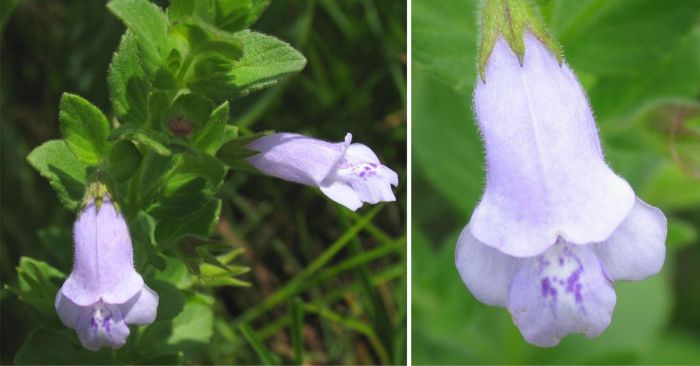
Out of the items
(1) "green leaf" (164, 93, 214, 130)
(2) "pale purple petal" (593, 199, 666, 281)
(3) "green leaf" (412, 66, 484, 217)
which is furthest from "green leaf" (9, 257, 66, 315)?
(3) "green leaf" (412, 66, 484, 217)

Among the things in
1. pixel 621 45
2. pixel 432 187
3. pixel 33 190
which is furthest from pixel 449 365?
pixel 33 190

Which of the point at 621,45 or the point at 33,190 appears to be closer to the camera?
the point at 621,45

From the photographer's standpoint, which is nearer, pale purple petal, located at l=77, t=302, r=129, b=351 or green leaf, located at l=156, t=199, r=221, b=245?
pale purple petal, located at l=77, t=302, r=129, b=351

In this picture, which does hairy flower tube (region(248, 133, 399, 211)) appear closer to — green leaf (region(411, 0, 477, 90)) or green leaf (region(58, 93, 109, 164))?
green leaf (region(58, 93, 109, 164))

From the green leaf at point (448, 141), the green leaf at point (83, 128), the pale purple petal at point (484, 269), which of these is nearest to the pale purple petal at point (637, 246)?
the pale purple petal at point (484, 269)

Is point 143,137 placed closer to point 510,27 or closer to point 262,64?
point 262,64

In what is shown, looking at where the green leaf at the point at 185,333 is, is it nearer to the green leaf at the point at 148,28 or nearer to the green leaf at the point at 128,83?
the green leaf at the point at 128,83

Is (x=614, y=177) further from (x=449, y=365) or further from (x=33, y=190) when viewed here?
(x=33, y=190)
